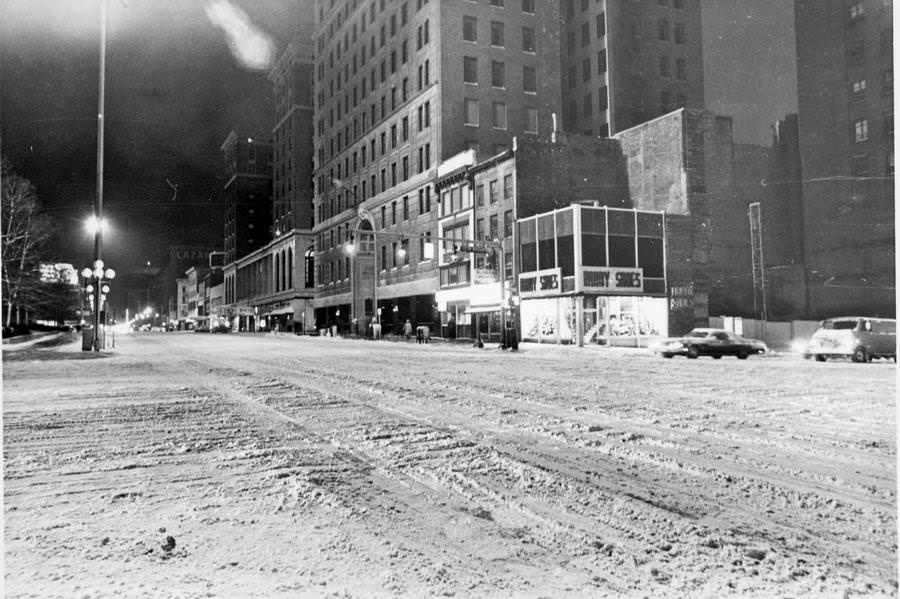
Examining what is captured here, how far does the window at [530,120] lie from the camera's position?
55.0 meters

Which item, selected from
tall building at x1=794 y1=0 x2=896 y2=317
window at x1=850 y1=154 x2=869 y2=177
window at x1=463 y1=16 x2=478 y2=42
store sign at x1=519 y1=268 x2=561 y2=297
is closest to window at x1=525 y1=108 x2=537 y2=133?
window at x1=463 y1=16 x2=478 y2=42

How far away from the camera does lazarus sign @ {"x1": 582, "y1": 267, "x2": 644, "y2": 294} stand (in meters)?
37.0

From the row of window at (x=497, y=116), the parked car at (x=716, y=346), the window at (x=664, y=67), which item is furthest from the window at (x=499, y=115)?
the parked car at (x=716, y=346)

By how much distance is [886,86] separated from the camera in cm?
665

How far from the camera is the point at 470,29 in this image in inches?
2100

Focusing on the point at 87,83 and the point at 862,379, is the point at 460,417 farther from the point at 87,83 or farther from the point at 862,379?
the point at 862,379

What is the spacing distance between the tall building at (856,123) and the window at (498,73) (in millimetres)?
43317

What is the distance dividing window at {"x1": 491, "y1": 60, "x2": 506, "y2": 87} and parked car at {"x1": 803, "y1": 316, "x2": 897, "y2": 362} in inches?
1510

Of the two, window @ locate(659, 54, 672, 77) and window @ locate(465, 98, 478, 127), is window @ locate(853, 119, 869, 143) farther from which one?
window @ locate(659, 54, 672, 77)

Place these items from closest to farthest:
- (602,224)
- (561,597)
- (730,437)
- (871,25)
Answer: (561,597) → (730,437) → (871,25) → (602,224)

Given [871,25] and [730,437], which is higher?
[871,25]

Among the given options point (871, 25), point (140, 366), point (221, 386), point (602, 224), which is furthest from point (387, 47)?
point (871, 25)

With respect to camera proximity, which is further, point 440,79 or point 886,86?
point 440,79

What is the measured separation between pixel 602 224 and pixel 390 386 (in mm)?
27398
